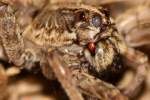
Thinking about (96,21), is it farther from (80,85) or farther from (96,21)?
(80,85)

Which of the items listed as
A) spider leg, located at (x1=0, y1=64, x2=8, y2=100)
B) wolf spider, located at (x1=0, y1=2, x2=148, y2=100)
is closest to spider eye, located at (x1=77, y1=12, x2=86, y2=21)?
wolf spider, located at (x1=0, y1=2, x2=148, y2=100)

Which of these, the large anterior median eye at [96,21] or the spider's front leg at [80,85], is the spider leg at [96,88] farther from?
the large anterior median eye at [96,21]

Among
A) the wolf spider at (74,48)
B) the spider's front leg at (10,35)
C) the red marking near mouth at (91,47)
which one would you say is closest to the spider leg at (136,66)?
the wolf spider at (74,48)

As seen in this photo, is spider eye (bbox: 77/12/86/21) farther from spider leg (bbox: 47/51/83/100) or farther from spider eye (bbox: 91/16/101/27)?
spider leg (bbox: 47/51/83/100)

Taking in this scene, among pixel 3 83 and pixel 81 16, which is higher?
pixel 81 16

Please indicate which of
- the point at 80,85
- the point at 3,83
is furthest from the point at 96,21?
the point at 3,83

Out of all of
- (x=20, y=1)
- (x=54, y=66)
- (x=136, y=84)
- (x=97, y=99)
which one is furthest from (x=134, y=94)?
(x=20, y=1)

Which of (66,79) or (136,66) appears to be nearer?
(66,79)

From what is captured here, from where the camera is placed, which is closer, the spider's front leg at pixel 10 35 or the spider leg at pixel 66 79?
the spider leg at pixel 66 79
